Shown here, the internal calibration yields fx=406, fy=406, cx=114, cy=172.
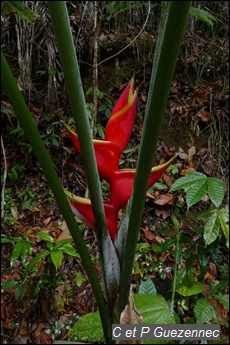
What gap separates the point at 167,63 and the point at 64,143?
1604 millimetres

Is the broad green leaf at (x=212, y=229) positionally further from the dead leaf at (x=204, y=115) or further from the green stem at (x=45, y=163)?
the dead leaf at (x=204, y=115)

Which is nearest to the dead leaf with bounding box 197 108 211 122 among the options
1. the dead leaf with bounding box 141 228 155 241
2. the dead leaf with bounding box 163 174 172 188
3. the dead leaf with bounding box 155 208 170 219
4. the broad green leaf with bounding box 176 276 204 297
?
the dead leaf with bounding box 163 174 172 188

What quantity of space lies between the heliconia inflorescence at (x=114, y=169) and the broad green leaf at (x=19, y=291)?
0.81 metres

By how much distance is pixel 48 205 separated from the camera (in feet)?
6.04

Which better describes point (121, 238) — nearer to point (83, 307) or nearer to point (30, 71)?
point (83, 307)

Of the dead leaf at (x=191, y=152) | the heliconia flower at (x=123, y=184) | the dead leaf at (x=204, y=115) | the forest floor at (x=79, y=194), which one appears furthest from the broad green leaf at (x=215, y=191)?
the dead leaf at (x=204, y=115)

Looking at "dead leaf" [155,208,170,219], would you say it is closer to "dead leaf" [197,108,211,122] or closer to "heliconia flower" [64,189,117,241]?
"dead leaf" [197,108,211,122]

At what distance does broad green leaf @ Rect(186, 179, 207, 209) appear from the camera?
3.02 feet

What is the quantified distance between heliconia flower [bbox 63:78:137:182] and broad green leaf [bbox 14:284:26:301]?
2.77 ft

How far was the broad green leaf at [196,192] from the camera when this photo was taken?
3.02 feet

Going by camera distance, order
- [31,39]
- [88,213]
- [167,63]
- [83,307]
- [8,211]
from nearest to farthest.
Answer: [167,63]
[88,213]
[83,307]
[8,211]
[31,39]

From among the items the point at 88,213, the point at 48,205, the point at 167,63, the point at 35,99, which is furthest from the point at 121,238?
the point at 35,99

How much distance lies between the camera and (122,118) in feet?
2.15

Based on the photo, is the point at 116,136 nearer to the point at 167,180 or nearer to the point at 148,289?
the point at 148,289
